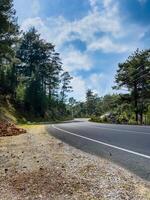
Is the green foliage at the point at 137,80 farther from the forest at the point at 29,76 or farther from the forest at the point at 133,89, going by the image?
the forest at the point at 29,76

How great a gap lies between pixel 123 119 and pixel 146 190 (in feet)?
149

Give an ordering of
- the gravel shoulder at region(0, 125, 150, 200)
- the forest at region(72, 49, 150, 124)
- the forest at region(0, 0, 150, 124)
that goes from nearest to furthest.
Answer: the gravel shoulder at region(0, 125, 150, 200)
the forest at region(0, 0, 150, 124)
the forest at region(72, 49, 150, 124)

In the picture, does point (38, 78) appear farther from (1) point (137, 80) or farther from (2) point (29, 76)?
(1) point (137, 80)

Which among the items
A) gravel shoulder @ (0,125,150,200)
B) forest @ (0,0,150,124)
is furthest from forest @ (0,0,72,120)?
gravel shoulder @ (0,125,150,200)

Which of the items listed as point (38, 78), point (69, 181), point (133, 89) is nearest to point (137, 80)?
point (133, 89)

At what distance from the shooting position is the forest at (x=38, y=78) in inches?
1555

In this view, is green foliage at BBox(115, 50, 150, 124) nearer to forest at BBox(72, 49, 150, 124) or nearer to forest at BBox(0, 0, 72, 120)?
forest at BBox(72, 49, 150, 124)

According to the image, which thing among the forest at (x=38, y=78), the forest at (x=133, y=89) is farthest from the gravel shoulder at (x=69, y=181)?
the forest at (x=133, y=89)

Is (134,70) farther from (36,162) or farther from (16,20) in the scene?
(36,162)

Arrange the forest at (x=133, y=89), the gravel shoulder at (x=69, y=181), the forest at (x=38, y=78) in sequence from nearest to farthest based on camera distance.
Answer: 1. the gravel shoulder at (x=69, y=181)
2. the forest at (x=38, y=78)
3. the forest at (x=133, y=89)

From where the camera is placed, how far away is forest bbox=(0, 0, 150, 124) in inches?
1555

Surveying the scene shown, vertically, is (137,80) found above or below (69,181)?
above

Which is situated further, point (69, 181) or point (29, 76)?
point (29, 76)

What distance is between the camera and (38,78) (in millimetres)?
69312
